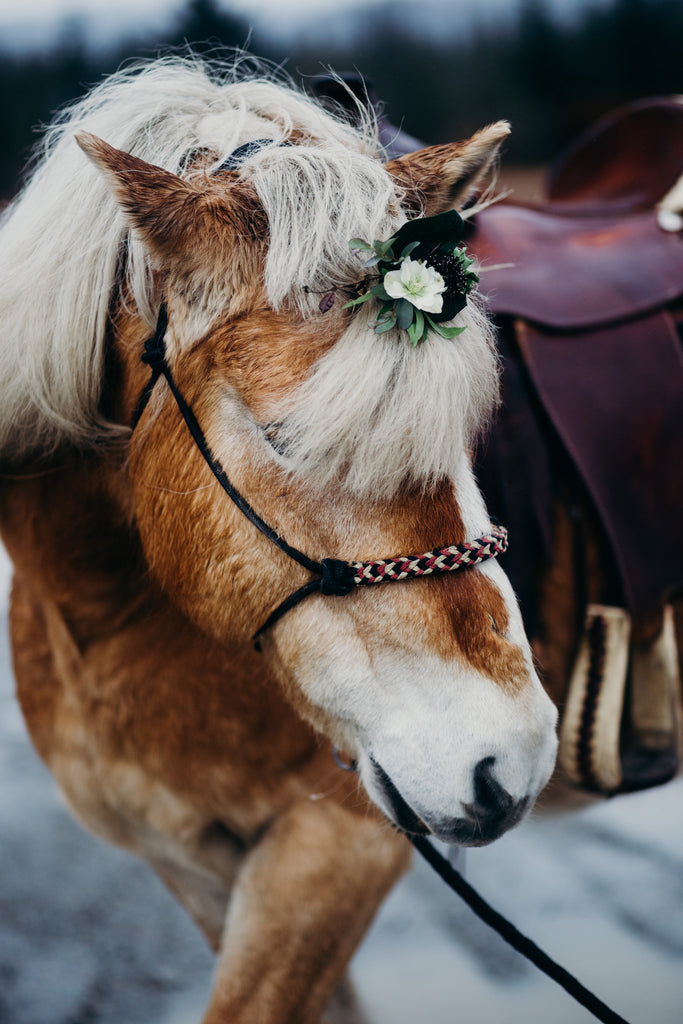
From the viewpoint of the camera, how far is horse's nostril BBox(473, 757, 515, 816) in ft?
2.66

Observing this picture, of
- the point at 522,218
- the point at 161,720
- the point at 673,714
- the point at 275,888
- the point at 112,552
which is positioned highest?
the point at 522,218

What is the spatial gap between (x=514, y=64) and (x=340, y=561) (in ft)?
24.9

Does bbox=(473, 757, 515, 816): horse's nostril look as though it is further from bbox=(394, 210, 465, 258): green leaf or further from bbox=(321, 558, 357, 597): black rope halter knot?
bbox=(394, 210, 465, 258): green leaf

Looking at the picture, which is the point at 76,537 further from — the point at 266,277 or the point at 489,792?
the point at 489,792

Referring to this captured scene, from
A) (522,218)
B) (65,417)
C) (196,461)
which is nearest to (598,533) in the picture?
(522,218)

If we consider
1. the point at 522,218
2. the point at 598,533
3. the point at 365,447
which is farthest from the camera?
the point at 522,218

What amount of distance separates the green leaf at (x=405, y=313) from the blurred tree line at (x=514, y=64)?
582cm

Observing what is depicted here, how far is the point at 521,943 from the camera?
101 centimetres

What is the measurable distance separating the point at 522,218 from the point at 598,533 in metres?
0.66

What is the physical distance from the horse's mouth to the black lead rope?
21 cm

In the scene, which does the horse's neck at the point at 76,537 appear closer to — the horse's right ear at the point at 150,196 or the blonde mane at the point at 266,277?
the blonde mane at the point at 266,277

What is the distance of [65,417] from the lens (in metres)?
1.04

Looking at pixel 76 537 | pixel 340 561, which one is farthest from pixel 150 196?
pixel 76 537

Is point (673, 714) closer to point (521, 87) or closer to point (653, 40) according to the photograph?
point (521, 87)
